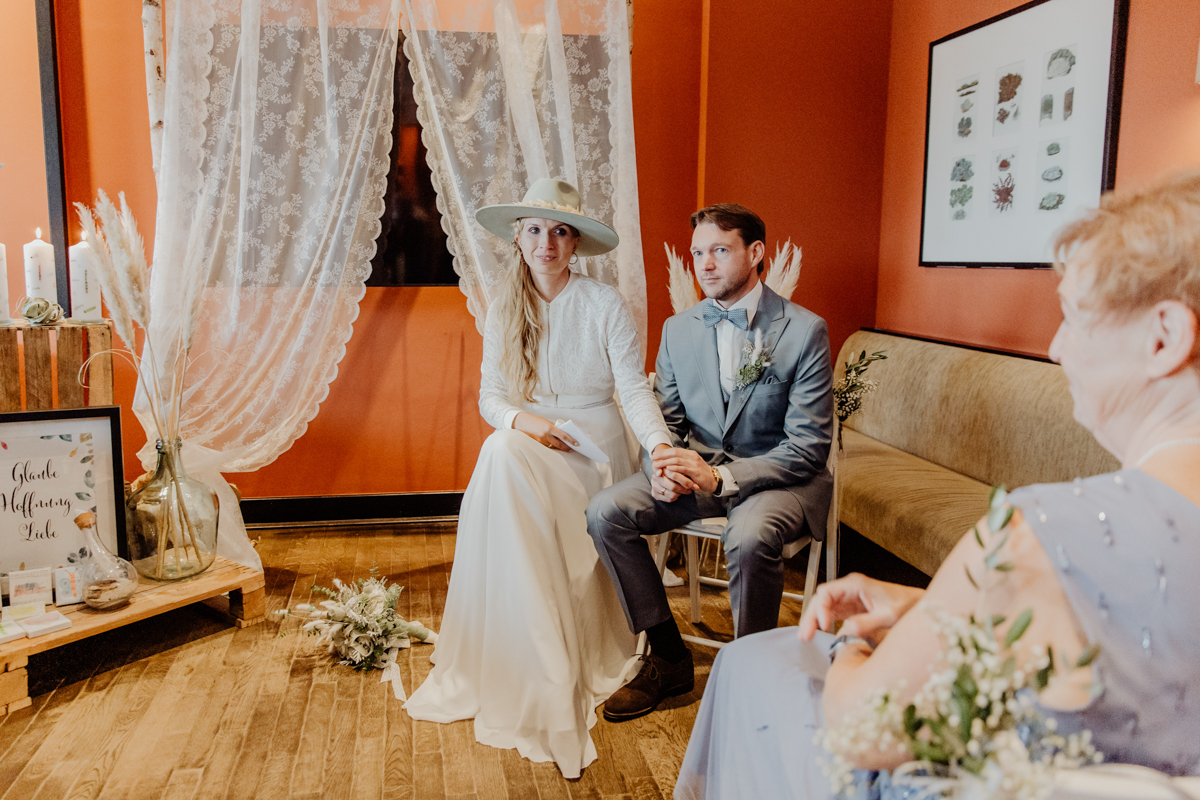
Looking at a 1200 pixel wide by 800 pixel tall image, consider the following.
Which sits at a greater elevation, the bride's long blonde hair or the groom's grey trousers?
the bride's long blonde hair

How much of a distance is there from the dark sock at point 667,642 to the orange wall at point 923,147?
5.08 feet

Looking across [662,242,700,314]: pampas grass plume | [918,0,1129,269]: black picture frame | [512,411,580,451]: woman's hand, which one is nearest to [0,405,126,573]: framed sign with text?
[512,411,580,451]: woman's hand

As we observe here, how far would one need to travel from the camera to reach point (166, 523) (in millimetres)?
2752

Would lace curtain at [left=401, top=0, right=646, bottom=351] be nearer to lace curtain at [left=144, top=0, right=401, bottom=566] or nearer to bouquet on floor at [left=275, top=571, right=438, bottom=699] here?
lace curtain at [left=144, top=0, right=401, bottom=566]

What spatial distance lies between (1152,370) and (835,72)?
3.37 meters

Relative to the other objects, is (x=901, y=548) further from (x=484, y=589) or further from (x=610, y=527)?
(x=484, y=589)

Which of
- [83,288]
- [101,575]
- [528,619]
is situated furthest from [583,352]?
[83,288]

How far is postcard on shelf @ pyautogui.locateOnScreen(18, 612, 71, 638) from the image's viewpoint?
7.66 feet

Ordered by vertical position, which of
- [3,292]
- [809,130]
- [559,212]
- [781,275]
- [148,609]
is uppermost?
[809,130]

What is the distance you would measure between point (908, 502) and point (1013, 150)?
137 centimetres

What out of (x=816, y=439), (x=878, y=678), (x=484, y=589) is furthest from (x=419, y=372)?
(x=878, y=678)

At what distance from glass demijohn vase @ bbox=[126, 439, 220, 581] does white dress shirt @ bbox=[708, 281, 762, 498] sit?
173 cm

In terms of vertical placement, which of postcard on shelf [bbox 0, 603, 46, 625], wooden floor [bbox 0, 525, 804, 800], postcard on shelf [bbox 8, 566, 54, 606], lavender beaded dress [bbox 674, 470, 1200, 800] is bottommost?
wooden floor [bbox 0, 525, 804, 800]

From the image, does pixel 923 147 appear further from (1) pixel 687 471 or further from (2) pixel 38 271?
(2) pixel 38 271
